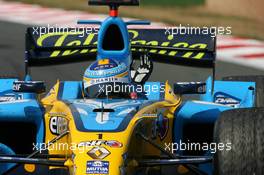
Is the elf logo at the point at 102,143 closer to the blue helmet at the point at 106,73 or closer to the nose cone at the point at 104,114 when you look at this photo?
the nose cone at the point at 104,114

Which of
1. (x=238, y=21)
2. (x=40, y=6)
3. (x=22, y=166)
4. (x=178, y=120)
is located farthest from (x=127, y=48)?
(x=40, y=6)

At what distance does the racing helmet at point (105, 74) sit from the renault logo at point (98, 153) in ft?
3.73

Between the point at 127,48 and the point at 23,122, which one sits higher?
the point at 127,48

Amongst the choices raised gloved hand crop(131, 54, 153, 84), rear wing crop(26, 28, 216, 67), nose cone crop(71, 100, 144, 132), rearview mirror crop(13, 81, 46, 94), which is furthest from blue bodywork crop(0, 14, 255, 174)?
rear wing crop(26, 28, 216, 67)

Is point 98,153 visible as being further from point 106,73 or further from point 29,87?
point 29,87

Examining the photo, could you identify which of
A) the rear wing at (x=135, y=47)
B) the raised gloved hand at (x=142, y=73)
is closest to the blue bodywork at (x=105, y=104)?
the raised gloved hand at (x=142, y=73)

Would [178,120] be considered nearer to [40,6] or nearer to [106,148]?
[106,148]

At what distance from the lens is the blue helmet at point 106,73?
22.4 feet

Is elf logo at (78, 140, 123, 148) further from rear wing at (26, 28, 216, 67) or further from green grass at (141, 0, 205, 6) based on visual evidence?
green grass at (141, 0, 205, 6)

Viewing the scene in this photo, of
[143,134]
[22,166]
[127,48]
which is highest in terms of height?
[127,48]

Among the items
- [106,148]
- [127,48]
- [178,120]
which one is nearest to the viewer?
[106,148]

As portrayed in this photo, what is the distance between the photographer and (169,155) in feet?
20.5

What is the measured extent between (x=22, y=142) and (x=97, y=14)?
11251mm

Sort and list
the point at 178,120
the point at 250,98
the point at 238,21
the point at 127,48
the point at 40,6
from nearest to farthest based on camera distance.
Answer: the point at 178,120
the point at 127,48
the point at 250,98
the point at 238,21
the point at 40,6
